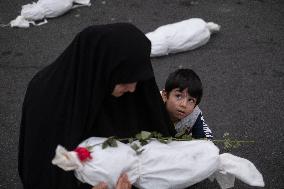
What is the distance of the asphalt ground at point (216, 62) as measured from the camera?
12.9 feet

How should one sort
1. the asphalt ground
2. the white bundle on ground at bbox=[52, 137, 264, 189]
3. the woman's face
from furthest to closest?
the asphalt ground, the woman's face, the white bundle on ground at bbox=[52, 137, 264, 189]

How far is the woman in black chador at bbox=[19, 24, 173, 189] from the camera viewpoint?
2006mm

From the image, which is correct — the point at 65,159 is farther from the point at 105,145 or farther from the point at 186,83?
the point at 186,83

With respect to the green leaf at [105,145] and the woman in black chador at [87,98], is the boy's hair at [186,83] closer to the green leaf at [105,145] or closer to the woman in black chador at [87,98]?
the woman in black chador at [87,98]

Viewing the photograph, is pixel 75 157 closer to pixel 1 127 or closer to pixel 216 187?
pixel 216 187

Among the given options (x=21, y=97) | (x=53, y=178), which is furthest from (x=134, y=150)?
(x=21, y=97)

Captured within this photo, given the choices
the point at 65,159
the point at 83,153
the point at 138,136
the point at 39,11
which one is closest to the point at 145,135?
the point at 138,136

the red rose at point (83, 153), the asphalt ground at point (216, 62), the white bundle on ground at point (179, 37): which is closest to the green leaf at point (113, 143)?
the red rose at point (83, 153)

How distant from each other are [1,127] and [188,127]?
2.15 m

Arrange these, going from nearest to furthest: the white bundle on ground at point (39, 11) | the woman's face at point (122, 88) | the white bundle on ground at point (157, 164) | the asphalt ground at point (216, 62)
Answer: the white bundle on ground at point (157, 164) < the woman's face at point (122, 88) < the asphalt ground at point (216, 62) < the white bundle on ground at point (39, 11)

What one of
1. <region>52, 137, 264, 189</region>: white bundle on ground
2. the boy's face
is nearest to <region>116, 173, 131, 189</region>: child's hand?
<region>52, 137, 264, 189</region>: white bundle on ground

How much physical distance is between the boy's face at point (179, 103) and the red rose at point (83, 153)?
3.07 ft

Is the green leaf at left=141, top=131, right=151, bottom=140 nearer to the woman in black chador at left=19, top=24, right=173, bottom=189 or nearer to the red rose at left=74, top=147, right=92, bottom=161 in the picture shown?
the woman in black chador at left=19, top=24, right=173, bottom=189

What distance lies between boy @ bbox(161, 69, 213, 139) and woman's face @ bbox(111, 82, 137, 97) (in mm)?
672
